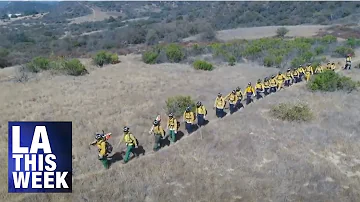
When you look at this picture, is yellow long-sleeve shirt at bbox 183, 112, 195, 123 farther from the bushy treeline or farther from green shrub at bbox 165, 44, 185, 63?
green shrub at bbox 165, 44, 185, 63

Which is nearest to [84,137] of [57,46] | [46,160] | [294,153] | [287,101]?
[46,160]

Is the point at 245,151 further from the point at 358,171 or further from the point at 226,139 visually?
the point at 358,171

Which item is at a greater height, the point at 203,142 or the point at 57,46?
the point at 203,142

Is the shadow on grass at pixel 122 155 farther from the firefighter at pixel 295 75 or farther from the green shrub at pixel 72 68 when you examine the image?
the green shrub at pixel 72 68

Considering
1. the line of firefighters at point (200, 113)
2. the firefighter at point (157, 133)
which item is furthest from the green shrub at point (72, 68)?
the firefighter at point (157, 133)

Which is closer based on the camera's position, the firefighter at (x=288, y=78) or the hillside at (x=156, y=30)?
the firefighter at (x=288, y=78)

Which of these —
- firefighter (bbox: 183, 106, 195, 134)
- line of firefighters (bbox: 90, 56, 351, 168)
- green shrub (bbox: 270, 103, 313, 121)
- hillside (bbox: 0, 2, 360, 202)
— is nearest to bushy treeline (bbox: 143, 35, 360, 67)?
hillside (bbox: 0, 2, 360, 202)

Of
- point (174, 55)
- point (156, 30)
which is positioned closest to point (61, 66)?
point (174, 55)
